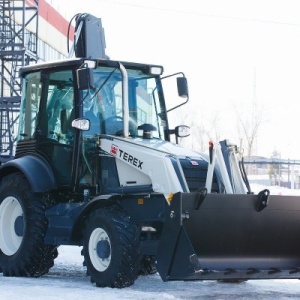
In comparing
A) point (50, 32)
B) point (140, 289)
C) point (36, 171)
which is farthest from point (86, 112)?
point (50, 32)

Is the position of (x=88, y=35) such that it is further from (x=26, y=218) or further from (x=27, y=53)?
(x=27, y=53)

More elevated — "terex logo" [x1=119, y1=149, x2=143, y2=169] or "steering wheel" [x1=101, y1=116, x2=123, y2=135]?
"steering wheel" [x1=101, y1=116, x2=123, y2=135]

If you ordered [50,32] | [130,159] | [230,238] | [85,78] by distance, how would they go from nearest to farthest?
[230,238] → [85,78] → [130,159] → [50,32]

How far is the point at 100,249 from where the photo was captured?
30.6 feet

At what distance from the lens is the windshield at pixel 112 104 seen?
33.1 ft

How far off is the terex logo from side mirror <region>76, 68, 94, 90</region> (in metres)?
0.88

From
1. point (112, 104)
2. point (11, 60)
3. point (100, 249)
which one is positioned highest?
point (11, 60)

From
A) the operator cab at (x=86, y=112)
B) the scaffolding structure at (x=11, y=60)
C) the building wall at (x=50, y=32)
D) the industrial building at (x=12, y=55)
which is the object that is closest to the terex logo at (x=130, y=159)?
the operator cab at (x=86, y=112)

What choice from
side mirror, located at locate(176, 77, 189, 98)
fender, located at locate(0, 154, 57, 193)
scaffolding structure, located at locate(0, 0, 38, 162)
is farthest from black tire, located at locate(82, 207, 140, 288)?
scaffolding structure, located at locate(0, 0, 38, 162)

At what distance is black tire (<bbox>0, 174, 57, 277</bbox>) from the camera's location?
1033 centimetres

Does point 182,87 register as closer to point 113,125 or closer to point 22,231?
point 113,125

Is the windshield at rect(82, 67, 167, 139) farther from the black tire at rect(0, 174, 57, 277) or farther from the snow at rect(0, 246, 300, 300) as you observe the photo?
the snow at rect(0, 246, 300, 300)

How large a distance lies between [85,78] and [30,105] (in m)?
1.82

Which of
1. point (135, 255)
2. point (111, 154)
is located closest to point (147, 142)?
point (111, 154)
